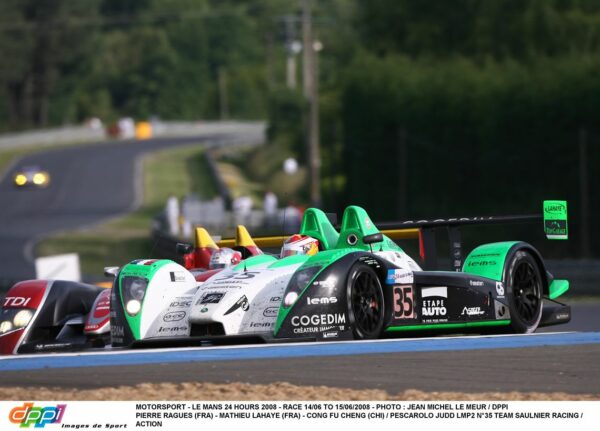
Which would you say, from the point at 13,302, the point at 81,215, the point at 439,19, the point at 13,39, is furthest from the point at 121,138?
the point at 13,302

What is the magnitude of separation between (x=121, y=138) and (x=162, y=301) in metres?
86.0

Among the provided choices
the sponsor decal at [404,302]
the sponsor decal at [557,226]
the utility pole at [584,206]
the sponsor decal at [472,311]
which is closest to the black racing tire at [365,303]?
the sponsor decal at [404,302]

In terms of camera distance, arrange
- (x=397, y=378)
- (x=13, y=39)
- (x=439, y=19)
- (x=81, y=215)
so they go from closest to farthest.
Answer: (x=397, y=378), (x=439, y=19), (x=81, y=215), (x=13, y=39)

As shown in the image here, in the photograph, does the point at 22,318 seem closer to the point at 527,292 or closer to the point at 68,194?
the point at 527,292

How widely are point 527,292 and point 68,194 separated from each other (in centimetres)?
5079

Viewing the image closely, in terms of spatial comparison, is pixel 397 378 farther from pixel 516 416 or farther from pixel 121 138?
pixel 121 138

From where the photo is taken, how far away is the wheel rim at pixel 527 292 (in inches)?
459

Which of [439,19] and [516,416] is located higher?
[439,19]

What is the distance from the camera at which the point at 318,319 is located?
10055mm

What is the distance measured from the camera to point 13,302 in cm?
1181

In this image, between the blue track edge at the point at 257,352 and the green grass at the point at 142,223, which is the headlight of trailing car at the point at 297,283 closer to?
the blue track edge at the point at 257,352

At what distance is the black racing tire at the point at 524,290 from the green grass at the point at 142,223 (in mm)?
10482

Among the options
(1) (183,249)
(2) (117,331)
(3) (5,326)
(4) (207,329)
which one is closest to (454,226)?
(1) (183,249)

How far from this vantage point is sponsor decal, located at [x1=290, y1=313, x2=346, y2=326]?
9.98 metres
